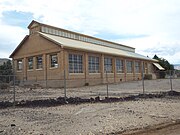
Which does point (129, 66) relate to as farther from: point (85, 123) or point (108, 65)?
point (85, 123)

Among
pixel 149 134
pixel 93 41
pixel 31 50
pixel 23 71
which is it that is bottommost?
pixel 149 134

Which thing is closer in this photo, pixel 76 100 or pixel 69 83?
pixel 76 100

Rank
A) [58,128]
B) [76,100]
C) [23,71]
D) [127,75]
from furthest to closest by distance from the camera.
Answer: [127,75]
[23,71]
[76,100]
[58,128]

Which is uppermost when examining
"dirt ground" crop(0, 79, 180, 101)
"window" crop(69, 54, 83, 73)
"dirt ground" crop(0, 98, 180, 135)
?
"window" crop(69, 54, 83, 73)

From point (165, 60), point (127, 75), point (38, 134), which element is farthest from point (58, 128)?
point (165, 60)

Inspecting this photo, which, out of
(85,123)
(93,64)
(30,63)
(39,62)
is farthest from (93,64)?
(85,123)

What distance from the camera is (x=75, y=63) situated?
36031mm

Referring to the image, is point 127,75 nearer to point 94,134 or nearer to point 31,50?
point 31,50

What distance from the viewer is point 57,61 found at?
34.9 meters

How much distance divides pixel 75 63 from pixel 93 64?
4852 millimetres

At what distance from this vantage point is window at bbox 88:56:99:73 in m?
39.2

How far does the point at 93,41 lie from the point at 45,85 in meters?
20.0

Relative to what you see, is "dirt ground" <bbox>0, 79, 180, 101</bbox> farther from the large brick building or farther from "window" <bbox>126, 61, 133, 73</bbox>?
"window" <bbox>126, 61, 133, 73</bbox>

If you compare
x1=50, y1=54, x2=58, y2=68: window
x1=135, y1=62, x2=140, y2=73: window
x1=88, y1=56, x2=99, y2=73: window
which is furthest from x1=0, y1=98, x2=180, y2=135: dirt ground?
x1=135, y1=62, x2=140, y2=73: window
